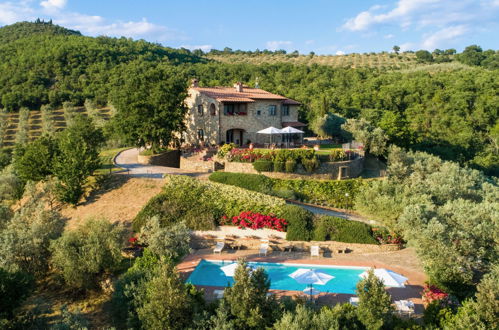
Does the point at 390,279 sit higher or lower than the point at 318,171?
lower

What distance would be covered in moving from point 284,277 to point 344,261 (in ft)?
13.2

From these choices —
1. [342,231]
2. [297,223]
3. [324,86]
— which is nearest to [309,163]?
[297,223]

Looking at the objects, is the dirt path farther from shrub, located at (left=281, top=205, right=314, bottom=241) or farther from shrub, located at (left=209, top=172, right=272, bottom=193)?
shrub, located at (left=281, top=205, right=314, bottom=241)

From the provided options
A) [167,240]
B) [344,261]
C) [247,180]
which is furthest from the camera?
[247,180]

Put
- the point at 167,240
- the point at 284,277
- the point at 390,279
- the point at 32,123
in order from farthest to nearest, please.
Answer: the point at 32,123 < the point at 284,277 < the point at 167,240 < the point at 390,279

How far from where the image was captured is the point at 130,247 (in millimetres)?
22141

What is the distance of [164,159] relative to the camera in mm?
37250

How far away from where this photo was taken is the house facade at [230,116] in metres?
38.4

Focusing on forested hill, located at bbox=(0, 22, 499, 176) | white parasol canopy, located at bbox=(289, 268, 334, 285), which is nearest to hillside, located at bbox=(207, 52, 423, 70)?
forested hill, located at bbox=(0, 22, 499, 176)

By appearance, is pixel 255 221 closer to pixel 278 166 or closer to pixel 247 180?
pixel 247 180

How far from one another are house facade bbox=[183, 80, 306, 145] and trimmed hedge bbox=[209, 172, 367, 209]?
10114 millimetres

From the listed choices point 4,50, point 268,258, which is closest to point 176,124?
point 268,258

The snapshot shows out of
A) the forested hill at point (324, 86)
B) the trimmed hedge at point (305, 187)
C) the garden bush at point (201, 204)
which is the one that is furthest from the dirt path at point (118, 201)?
the forested hill at point (324, 86)

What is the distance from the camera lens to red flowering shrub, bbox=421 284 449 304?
15.8 meters
